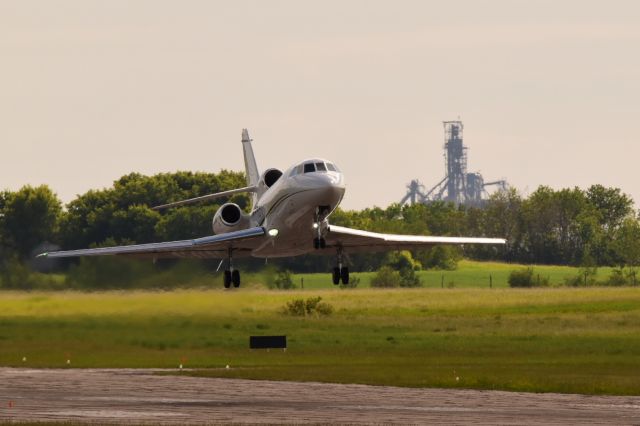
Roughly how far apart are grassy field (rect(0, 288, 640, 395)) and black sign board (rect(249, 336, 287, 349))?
0.46 m

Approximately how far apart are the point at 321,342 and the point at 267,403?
28977mm

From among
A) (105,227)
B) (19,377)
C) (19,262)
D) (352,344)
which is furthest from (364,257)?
(19,377)

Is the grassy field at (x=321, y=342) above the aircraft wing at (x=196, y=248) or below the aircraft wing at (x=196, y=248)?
below

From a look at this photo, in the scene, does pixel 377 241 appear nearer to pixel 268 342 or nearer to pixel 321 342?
pixel 268 342

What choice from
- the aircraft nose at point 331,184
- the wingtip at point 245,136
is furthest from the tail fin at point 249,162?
the aircraft nose at point 331,184

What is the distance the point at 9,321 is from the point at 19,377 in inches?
603

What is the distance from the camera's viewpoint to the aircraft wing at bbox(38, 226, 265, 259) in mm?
61344

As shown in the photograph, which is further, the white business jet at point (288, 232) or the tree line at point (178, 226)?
the tree line at point (178, 226)

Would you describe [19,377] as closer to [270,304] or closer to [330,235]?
[330,235]

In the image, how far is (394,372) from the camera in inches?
2810

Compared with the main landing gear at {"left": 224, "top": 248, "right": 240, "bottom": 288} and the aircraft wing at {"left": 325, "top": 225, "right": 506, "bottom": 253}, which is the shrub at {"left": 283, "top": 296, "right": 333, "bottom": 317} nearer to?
the aircraft wing at {"left": 325, "top": 225, "right": 506, "bottom": 253}

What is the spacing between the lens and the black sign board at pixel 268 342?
81.9 metres

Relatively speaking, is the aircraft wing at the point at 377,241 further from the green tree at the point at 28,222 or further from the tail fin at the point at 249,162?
the green tree at the point at 28,222

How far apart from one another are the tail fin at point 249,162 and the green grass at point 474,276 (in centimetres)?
4106
